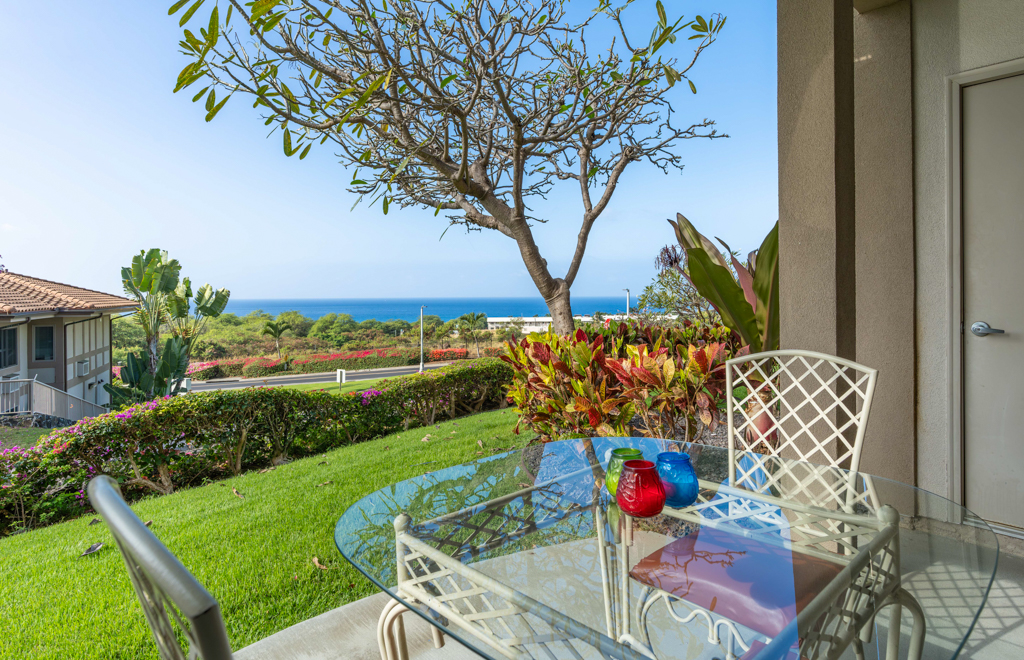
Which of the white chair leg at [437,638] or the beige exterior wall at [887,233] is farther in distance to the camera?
the beige exterior wall at [887,233]

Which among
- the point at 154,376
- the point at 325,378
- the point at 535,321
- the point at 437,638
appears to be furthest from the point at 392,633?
the point at 325,378

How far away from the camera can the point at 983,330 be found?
6.84 ft

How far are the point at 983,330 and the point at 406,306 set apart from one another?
6752 cm

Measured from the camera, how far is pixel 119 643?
1657 millimetres

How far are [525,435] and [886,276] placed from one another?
9.07ft

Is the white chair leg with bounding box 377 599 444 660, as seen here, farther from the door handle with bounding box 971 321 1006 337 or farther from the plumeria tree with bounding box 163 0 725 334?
the door handle with bounding box 971 321 1006 337

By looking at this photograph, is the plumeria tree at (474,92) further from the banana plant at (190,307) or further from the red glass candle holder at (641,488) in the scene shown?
the banana plant at (190,307)

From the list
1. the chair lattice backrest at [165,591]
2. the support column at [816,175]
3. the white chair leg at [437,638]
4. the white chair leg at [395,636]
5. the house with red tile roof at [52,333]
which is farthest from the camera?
the house with red tile roof at [52,333]

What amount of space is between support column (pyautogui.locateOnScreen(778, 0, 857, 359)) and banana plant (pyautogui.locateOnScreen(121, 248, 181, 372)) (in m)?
13.2

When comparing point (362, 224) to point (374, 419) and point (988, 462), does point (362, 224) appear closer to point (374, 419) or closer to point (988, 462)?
point (374, 419)

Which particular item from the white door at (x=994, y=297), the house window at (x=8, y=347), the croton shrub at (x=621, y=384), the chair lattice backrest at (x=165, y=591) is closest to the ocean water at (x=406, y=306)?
the house window at (x=8, y=347)

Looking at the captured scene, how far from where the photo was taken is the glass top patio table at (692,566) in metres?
0.85

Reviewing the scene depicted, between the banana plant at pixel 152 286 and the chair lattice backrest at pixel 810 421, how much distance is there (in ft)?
43.2

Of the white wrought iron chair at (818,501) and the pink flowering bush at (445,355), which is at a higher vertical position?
the white wrought iron chair at (818,501)
